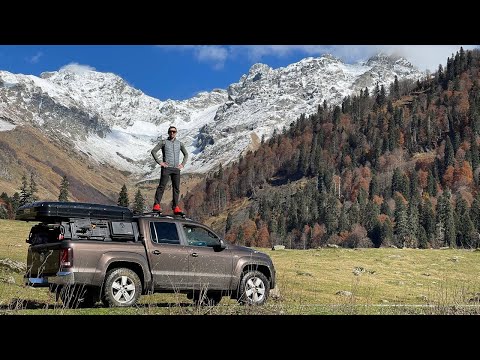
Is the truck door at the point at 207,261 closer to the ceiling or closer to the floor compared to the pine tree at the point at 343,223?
closer to the floor

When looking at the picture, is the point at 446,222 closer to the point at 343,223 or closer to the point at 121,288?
the point at 343,223

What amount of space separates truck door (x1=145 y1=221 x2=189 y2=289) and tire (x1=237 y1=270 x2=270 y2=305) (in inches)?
61.7

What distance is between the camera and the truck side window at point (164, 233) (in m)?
15.8

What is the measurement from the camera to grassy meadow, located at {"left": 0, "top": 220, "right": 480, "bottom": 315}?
22188 millimetres

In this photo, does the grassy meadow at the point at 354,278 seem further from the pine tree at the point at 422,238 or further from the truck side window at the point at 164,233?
the pine tree at the point at 422,238

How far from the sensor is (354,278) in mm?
35719

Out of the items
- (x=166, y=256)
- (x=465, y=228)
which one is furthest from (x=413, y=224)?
(x=166, y=256)

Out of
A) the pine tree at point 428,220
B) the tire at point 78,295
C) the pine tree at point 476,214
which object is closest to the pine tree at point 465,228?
the pine tree at point 476,214

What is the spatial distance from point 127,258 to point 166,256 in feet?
3.47

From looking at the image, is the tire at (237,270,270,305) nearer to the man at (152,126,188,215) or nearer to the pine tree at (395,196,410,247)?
the man at (152,126,188,215)

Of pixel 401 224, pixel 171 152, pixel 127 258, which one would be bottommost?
pixel 127 258

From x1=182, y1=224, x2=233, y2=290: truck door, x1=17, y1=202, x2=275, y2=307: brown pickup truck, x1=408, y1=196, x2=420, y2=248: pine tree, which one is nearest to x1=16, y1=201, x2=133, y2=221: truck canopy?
x1=17, y1=202, x2=275, y2=307: brown pickup truck
